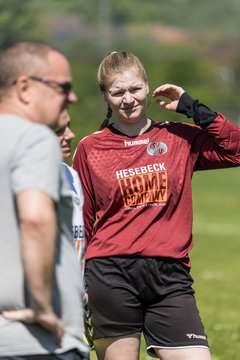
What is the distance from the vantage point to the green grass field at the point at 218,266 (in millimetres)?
10125

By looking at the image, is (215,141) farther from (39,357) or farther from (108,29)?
(108,29)

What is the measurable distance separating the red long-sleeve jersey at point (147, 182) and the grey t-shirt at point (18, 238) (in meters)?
1.82

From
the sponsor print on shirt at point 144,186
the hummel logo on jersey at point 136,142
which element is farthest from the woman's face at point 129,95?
the sponsor print on shirt at point 144,186

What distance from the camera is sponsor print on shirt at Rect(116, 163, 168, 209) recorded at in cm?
635

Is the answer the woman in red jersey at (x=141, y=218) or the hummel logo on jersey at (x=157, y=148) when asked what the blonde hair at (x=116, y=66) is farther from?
the hummel logo on jersey at (x=157, y=148)

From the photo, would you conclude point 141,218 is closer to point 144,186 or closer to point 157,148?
point 144,186

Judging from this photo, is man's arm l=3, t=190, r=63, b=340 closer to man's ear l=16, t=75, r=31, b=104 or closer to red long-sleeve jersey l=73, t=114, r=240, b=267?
man's ear l=16, t=75, r=31, b=104

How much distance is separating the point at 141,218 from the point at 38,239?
2.17m

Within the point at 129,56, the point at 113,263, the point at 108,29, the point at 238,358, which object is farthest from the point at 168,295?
the point at 108,29

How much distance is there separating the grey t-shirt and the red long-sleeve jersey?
1.82m

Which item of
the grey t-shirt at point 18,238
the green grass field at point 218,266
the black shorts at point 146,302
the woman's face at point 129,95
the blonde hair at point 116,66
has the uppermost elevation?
the blonde hair at point 116,66

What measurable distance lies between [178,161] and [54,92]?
205 centimetres

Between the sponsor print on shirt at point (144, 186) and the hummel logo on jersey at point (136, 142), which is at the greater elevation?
the hummel logo on jersey at point (136, 142)

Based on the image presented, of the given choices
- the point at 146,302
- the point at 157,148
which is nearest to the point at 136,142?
the point at 157,148
